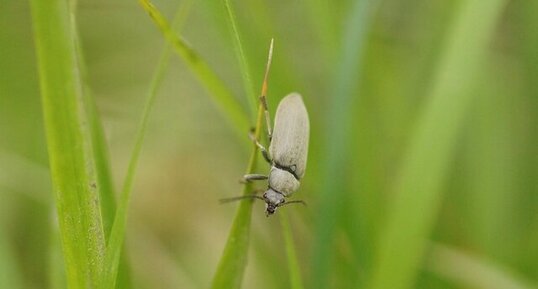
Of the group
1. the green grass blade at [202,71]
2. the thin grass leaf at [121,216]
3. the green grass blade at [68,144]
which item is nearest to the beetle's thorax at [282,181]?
the green grass blade at [202,71]

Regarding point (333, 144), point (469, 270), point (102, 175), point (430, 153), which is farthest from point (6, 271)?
point (469, 270)

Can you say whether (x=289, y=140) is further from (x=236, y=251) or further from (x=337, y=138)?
(x=236, y=251)

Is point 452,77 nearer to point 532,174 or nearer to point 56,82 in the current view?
point 532,174

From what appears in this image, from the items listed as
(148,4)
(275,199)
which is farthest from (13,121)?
(148,4)

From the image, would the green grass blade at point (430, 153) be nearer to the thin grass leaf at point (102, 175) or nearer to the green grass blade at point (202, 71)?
the green grass blade at point (202, 71)

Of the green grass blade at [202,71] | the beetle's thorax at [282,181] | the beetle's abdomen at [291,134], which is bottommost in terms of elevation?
the beetle's thorax at [282,181]
